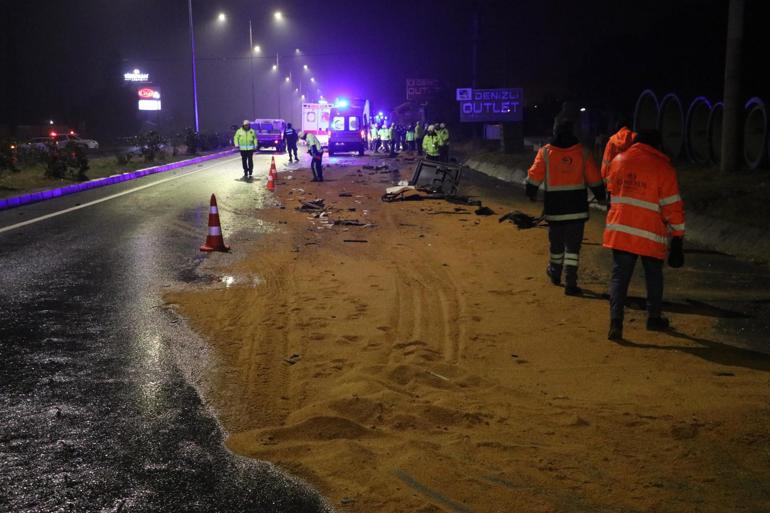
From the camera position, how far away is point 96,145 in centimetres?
5162

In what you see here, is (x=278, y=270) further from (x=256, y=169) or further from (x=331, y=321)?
(x=256, y=169)

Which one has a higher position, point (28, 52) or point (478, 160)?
point (28, 52)

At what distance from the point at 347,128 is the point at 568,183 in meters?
38.4

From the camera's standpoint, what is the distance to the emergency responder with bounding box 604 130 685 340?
6.39m

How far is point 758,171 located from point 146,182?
18706 millimetres

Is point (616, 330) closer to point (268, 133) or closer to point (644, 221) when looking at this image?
point (644, 221)

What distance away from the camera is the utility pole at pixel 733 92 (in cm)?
1425


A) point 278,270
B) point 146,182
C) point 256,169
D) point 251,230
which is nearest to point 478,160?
point 256,169

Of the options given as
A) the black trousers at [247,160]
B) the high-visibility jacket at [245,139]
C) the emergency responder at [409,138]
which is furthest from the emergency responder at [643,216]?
the emergency responder at [409,138]

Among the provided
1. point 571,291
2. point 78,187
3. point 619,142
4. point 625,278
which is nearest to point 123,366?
point 625,278

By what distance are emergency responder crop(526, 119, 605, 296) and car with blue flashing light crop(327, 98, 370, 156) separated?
37282mm

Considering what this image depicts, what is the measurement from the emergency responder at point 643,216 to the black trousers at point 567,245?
1.67 meters

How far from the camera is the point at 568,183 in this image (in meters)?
8.38

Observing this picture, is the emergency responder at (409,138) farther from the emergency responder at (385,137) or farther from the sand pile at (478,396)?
the sand pile at (478,396)
